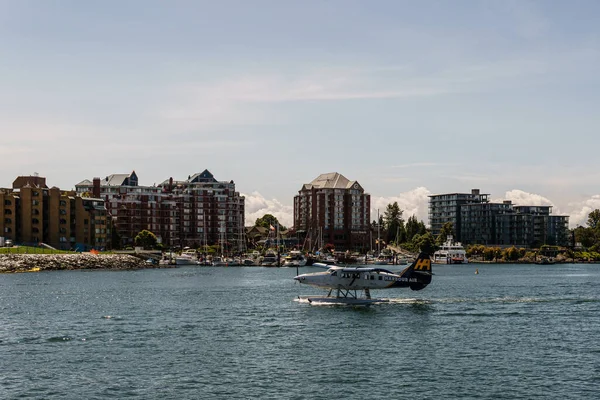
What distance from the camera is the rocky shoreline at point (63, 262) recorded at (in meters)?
160

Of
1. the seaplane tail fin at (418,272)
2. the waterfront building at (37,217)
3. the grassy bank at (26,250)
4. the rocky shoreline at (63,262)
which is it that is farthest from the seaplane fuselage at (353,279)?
the waterfront building at (37,217)

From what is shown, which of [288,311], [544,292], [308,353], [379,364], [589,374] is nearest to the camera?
[589,374]

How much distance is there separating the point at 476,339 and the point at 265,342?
17.2m

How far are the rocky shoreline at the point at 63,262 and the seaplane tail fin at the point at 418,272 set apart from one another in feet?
331

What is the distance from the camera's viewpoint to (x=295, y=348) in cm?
5538

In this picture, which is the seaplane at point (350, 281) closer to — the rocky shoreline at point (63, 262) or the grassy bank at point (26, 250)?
the rocky shoreline at point (63, 262)

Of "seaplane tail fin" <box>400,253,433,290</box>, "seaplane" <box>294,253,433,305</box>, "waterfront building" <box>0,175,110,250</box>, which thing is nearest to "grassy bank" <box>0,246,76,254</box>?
"waterfront building" <box>0,175,110,250</box>

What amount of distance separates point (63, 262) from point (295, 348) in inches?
5052

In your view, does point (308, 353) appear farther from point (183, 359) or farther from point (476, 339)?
point (476, 339)

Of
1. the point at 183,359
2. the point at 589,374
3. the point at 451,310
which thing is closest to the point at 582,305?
the point at 451,310

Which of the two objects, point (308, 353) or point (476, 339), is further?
point (476, 339)

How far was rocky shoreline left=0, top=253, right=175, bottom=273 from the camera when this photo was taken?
525 ft

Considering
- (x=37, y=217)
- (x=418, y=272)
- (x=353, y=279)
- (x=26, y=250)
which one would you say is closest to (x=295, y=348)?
(x=353, y=279)

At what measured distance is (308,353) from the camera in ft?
175
